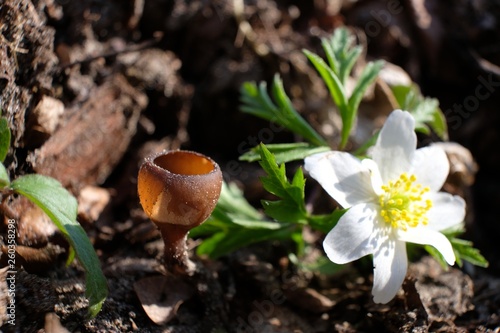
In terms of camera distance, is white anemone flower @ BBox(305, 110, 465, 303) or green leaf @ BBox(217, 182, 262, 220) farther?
green leaf @ BBox(217, 182, 262, 220)

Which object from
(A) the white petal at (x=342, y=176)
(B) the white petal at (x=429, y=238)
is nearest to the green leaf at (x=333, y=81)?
(A) the white petal at (x=342, y=176)

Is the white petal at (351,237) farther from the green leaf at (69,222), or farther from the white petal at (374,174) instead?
the green leaf at (69,222)

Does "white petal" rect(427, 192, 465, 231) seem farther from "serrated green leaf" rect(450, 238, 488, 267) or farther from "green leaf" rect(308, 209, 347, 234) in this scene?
"green leaf" rect(308, 209, 347, 234)

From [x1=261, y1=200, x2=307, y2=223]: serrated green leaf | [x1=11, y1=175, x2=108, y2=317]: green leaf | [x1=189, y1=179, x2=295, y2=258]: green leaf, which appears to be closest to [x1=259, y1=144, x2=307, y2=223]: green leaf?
[x1=261, y1=200, x2=307, y2=223]: serrated green leaf

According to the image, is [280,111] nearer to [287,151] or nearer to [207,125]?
[287,151]

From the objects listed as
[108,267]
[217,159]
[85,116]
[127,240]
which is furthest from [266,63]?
[108,267]

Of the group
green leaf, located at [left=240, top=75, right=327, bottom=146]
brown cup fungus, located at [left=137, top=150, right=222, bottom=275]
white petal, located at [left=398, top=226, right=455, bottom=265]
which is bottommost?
white petal, located at [left=398, top=226, right=455, bottom=265]
